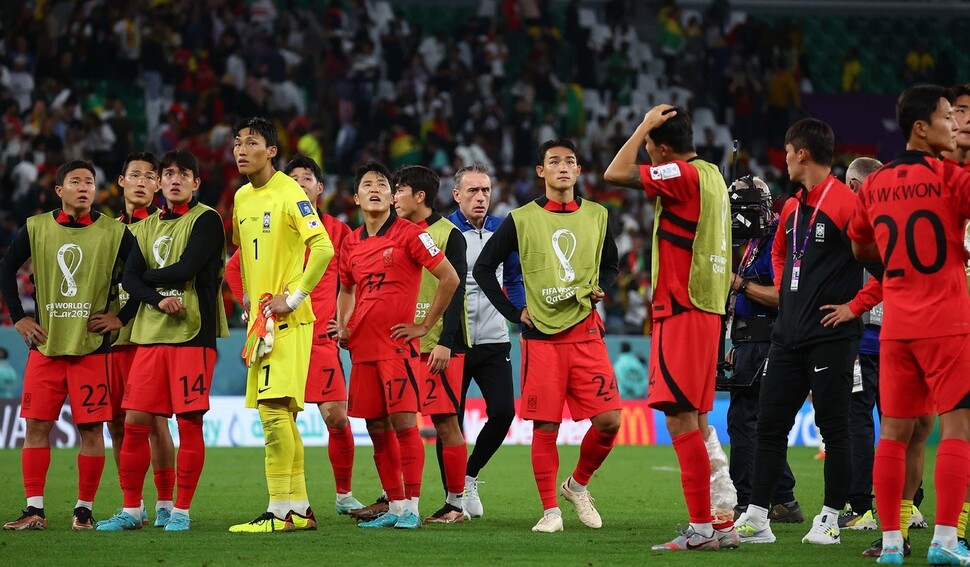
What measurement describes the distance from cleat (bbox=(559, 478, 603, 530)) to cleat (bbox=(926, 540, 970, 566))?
283 centimetres

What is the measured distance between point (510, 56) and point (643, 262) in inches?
284

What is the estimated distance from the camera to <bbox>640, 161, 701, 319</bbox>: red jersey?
282 inches

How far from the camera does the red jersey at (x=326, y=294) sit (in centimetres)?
1031

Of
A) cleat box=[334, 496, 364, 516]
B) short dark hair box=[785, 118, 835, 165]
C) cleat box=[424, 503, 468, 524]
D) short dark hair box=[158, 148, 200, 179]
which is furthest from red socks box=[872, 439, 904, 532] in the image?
short dark hair box=[158, 148, 200, 179]

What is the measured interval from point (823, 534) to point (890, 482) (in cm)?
115

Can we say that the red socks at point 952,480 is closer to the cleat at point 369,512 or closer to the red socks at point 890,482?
the red socks at point 890,482

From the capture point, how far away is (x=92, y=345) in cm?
897

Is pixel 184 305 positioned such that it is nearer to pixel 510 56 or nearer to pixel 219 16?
pixel 219 16

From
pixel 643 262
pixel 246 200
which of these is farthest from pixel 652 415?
pixel 246 200

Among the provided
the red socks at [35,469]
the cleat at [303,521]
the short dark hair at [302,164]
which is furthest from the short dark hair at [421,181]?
the red socks at [35,469]

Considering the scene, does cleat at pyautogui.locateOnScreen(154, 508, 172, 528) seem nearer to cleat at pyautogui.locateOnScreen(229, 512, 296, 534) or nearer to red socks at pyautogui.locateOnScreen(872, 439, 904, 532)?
cleat at pyautogui.locateOnScreen(229, 512, 296, 534)

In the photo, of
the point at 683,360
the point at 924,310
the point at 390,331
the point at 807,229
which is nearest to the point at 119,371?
the point at 390,331

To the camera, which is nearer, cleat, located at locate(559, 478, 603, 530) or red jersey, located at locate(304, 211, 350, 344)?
cleat, located at locate(559, 478, 603, 530)

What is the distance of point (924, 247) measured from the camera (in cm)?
669
